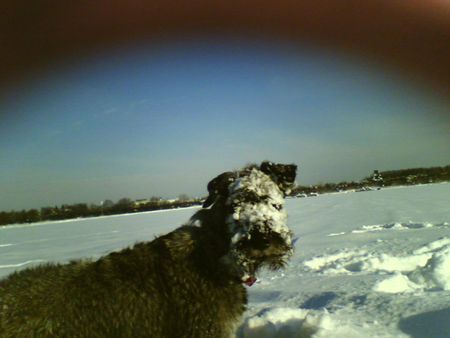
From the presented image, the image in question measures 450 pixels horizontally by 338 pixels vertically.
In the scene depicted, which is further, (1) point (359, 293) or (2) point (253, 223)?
(1) point (359, 293)

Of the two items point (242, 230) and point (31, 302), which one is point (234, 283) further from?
point (31, 302)

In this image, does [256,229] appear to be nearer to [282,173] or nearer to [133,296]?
[282,173]

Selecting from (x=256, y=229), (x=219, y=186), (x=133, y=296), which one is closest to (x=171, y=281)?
(x=133, y=296)

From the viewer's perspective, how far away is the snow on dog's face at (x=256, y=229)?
411 centimetres

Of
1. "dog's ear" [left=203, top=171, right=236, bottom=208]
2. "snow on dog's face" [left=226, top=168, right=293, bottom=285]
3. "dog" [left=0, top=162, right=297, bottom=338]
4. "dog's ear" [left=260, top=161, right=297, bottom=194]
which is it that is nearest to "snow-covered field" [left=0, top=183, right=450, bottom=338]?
"dog" [left=0, top=162, right=297, bottom=338]

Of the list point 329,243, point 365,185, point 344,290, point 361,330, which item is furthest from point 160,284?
point 365,185

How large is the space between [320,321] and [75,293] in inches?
114

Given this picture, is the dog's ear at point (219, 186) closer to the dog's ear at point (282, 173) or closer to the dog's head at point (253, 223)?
the dog's head at point (253, 223)

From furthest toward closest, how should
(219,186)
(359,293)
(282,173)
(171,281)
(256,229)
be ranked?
(359,293)
(282,173)
(219,186)
(171,281)
(256,229)

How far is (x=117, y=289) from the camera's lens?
4.10 m

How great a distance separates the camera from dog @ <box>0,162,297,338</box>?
3.83 meters

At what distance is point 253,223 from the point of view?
13.4ft

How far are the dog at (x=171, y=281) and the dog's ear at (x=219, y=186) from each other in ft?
0.04

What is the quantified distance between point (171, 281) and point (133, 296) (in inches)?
17.6
